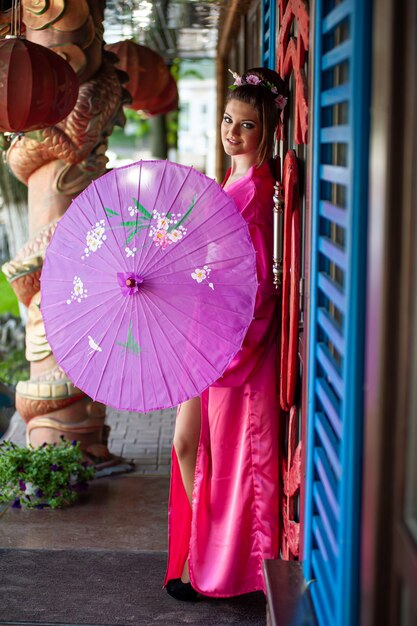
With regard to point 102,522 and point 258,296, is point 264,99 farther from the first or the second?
point 102,522

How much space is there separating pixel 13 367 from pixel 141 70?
144 inches

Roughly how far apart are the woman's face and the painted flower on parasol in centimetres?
25

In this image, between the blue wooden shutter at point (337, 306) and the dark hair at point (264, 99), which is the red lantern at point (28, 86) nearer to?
the dark hair at point (264, 99)

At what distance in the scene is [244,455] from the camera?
11.7ft

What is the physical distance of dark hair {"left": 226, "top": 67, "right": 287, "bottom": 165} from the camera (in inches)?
137

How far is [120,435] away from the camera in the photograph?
6379 mm

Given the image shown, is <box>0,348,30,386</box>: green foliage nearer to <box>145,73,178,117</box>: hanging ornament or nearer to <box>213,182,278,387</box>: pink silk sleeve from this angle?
<box>145,73,178,117</box>: hanging ornament

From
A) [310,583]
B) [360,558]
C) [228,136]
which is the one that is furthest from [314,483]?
[228,136]

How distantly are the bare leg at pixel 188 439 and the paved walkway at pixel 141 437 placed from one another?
1.80 metres

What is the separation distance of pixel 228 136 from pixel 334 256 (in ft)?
4.49

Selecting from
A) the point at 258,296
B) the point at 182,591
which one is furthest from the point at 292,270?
the point at 182,591

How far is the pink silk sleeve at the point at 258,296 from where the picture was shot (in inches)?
136

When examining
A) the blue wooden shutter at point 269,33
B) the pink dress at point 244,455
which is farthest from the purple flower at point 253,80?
the blue wooden shutter at point 269,33

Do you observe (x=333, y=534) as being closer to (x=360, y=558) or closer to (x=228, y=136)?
(x=360, y=558)
